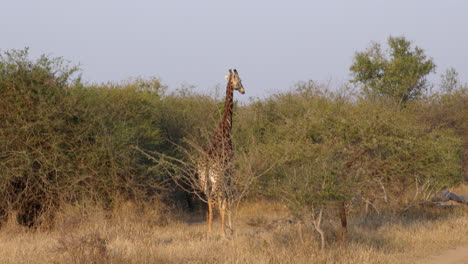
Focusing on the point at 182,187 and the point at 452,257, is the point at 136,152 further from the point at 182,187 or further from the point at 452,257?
the point at 452,257

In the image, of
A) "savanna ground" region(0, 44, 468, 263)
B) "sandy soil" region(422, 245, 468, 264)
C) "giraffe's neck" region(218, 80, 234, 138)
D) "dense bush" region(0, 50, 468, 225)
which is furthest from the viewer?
"giraffe's neck" region(218, 80, 234, 138)

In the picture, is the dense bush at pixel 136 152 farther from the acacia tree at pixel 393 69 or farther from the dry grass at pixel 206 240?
the acacia tree at pixel 393 69

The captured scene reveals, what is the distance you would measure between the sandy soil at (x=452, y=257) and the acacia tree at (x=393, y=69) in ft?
53.5

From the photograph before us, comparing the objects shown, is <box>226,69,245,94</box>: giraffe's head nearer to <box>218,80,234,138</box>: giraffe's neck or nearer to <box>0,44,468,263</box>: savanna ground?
<box>218,80,234,138</box>: giraffe's neck

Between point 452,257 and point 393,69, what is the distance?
1757cm

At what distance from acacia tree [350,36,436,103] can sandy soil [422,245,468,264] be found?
16.3m

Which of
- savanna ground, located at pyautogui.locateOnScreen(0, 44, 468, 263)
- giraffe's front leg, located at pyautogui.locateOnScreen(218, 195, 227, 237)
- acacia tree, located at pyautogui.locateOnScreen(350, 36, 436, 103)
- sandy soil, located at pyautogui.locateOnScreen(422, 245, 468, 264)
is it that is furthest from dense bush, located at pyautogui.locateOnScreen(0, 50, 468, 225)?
acacia tree, located at pyautogui.locateOnScreen(350, 36, 436, 103)

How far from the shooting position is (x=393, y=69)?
2567 cm

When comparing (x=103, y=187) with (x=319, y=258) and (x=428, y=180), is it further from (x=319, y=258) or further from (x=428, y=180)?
(x=428, y=180)

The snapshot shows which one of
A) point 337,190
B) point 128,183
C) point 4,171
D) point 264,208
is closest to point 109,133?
point 128,183

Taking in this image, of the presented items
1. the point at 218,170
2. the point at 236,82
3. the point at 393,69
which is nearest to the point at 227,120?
the point at 236,82

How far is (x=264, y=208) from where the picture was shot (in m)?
15.1

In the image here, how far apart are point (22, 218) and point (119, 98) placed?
14.0 ft

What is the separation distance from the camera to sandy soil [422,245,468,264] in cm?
896
